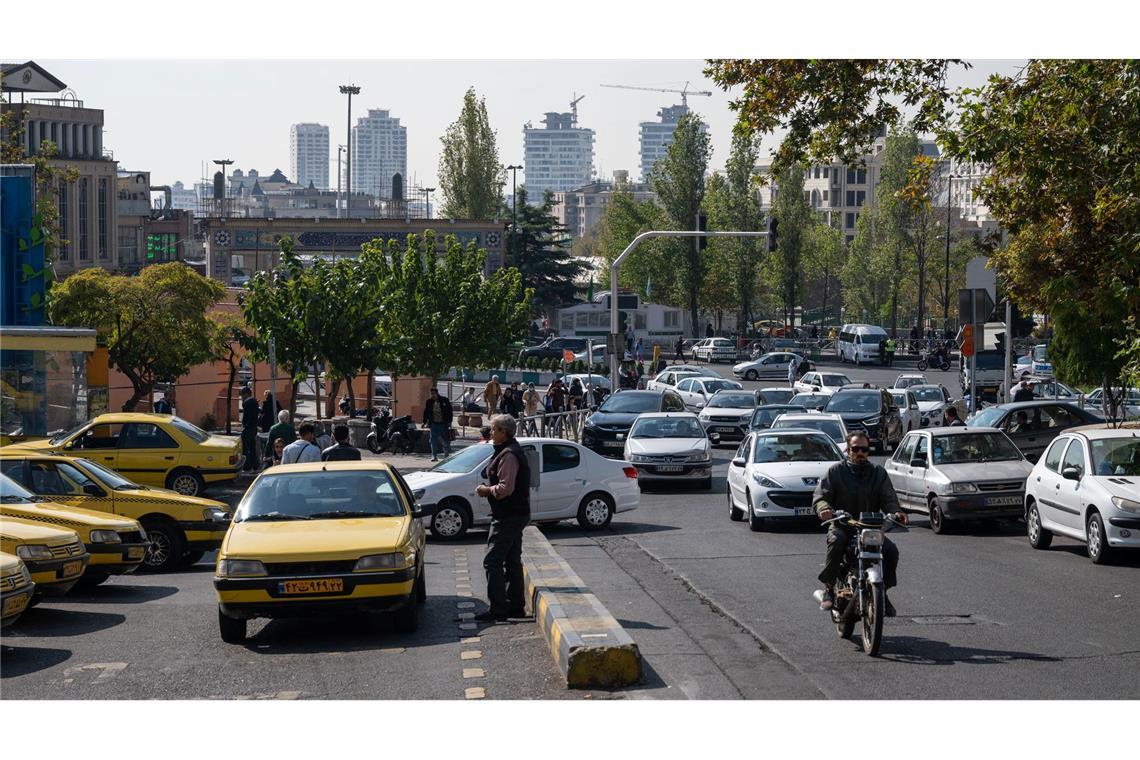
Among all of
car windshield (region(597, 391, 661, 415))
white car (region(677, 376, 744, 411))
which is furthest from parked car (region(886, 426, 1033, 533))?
white car (region(677, 376, 744, 411))

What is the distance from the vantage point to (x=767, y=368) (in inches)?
2923

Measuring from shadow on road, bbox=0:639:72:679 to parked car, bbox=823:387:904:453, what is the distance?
2729 cm

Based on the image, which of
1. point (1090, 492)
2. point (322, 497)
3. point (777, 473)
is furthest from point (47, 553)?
point (1090, 492)

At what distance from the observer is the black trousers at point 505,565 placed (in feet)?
41.0

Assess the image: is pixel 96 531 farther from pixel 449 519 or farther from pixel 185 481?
pixel 185 481

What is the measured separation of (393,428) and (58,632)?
79.8 ft

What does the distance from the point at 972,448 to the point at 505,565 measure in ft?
35.9

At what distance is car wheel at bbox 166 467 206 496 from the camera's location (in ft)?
83.9

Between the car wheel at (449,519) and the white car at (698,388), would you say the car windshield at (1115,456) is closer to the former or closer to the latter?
the car wheel at (449,519)

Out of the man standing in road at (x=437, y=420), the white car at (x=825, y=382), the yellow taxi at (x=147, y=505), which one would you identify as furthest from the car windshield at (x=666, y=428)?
the white car at (x=825, y=382)

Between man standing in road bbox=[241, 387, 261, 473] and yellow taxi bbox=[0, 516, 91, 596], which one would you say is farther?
man standing in road bbox=[241, 387, 261, 473]

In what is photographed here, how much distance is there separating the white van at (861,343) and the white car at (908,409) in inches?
1524

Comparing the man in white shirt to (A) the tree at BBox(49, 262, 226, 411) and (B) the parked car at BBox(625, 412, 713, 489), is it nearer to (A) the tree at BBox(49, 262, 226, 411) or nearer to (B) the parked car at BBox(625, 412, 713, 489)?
(B) the parked car at BBox(625, 412, 713, 489)

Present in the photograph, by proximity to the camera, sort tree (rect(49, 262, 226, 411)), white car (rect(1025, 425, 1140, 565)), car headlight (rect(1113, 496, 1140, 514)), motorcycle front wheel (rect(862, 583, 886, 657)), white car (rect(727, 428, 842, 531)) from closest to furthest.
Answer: motorcycle front wheel (rect(862, 583, 886, 657)) < car headlight (rect(1113, 496, 1140, 514)) < white car (rect(1025, 425, 1140, 565)) < white car (rect(727, 428, 842, 531)) < tree (rect(49, 262, 226, 411))
